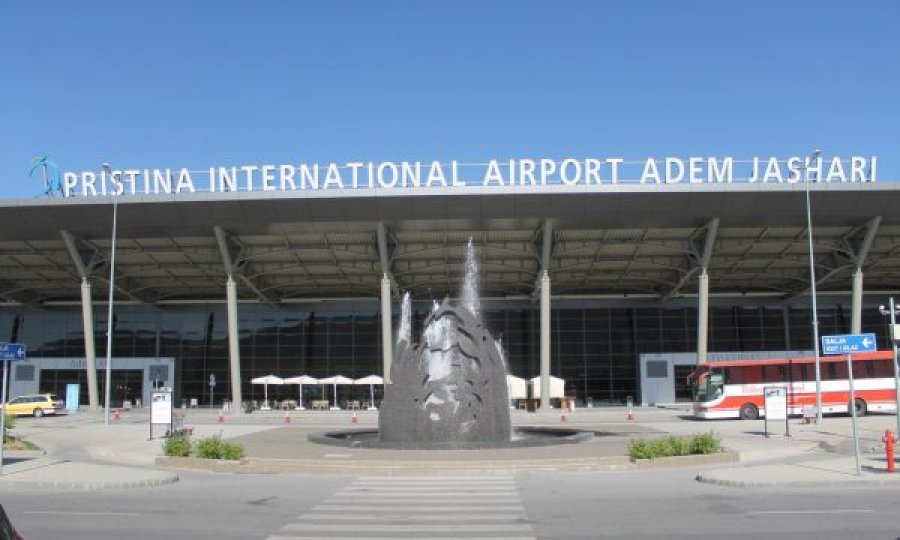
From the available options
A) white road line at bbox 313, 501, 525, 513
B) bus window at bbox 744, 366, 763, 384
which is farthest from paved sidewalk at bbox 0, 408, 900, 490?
bus window at bbox 744, 366, 763, 384

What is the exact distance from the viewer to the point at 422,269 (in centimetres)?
6462

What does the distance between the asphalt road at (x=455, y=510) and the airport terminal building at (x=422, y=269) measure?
33545 mm

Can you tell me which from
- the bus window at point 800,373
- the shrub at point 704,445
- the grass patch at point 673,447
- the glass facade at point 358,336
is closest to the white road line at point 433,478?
the grass patch at point 673,447

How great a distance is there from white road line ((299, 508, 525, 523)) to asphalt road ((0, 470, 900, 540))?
0.02 metres

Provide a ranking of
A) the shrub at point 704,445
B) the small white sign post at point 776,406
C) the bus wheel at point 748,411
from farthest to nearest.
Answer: the bus wheel at point 748,411, the small white sign post at point 776,406, the shrub at point 704,445

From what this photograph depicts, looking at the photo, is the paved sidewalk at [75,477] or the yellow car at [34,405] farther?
the yellow car at [34,405]

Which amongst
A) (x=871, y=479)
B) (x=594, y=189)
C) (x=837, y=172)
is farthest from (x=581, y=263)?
(x=871, y=479)

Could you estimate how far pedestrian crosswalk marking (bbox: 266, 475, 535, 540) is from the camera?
37.9 ft

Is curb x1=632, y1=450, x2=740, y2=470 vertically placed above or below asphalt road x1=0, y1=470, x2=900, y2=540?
below

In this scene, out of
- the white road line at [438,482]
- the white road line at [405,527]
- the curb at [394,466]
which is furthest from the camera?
the curb at [394,466]

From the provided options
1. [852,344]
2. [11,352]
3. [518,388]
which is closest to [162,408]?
[11,352]

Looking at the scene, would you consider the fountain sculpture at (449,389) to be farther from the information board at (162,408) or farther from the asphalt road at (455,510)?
the information board at (162,408)

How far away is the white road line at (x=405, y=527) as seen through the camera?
11.8 m

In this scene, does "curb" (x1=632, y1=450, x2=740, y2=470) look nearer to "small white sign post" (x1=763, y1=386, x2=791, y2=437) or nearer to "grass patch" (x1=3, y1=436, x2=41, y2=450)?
"small white sign post" (x1=763, y1=386, x2=791, y2=437)
